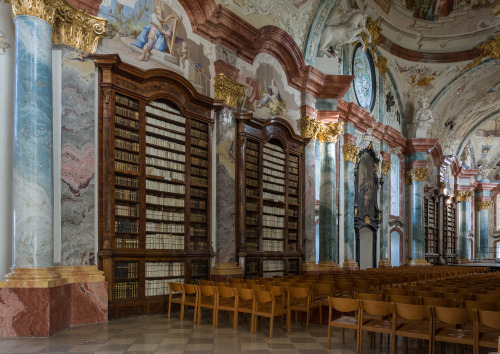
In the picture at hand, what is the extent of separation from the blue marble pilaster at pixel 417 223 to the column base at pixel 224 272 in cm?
1494

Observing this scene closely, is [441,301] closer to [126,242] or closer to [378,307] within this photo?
[378,307]

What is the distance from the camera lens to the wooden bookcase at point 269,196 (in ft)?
39.5

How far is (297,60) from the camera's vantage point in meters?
14.4

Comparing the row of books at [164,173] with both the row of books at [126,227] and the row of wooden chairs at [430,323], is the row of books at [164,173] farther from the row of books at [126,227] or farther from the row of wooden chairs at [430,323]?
the row of wooden chairs at [430,323]

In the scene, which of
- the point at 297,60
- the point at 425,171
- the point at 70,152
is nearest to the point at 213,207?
the point at 70,152

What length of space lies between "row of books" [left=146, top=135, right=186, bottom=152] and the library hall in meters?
0.05

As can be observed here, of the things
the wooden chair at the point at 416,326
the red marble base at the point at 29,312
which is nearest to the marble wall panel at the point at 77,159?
the red marble base at the point at 29,312

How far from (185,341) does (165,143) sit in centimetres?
463

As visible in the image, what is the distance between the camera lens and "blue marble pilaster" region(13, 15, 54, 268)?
710 centimetres

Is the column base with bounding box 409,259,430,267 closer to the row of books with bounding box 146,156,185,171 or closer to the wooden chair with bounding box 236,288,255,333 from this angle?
the row of books with bounding box 146,156,185,171

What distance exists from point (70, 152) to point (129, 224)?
1.82 metres

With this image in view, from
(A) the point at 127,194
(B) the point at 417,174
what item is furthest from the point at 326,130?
(B) the point at 417,174

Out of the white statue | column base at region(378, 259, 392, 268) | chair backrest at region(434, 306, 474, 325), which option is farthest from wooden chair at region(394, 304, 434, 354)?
column base at region(378, 259, 392, 268)

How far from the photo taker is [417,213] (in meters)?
23.9
